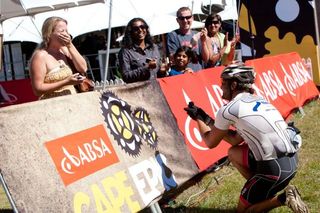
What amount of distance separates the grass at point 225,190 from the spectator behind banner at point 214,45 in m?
1.91

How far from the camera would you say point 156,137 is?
5023 millimetres

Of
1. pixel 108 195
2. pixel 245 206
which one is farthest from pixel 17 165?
pixel 245 206

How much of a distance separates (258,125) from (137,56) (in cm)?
235

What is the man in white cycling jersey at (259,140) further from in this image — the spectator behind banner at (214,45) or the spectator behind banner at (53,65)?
the spectator behind banner at (214,45)

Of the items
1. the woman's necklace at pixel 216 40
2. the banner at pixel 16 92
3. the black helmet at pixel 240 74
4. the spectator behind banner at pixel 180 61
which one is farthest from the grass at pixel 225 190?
the banner at pixel 16 92

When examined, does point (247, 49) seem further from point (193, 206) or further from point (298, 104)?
point (193, 206)

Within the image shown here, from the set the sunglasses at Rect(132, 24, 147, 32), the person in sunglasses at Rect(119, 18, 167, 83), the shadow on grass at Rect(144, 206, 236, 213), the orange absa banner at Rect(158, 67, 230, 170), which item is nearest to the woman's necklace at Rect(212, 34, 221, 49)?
the orange absa banner at Rect(158, 67, 230, 170)

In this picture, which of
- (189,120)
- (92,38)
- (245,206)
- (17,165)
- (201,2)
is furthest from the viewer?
(92,38)

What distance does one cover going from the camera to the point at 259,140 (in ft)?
14.3

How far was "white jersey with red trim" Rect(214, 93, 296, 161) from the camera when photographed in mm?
4324

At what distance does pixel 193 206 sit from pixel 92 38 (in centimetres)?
1905

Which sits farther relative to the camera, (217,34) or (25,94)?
(25,94)

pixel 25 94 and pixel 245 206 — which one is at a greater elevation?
pixel 25 94

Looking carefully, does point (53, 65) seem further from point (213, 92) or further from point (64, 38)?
point (213, 92)
